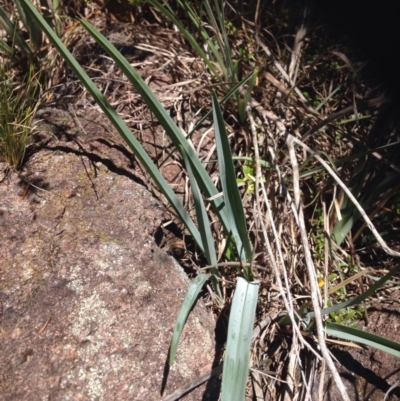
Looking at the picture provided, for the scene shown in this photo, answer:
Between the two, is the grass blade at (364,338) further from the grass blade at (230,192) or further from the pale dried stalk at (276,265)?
the grass blade at (230,192)

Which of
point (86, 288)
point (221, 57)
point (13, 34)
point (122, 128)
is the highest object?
point (13, 34)

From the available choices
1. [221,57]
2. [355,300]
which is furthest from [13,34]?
[355,300]

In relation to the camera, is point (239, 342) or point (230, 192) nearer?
point (239, 342)

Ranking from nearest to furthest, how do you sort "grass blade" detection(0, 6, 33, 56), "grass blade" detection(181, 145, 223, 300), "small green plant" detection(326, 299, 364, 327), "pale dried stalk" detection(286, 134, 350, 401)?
1. "pale dried stalk" detection(286, 134, 350, 401)
2. "grass blade" detection(181, 145, 223, 300)
3. "small green plant" detection(326, 299, 364, 327)
4. "grass blade" detection(0, 6, 33, 56)

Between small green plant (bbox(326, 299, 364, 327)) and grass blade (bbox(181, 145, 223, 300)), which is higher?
grass blade (bbox(181, 145, 223, 300))

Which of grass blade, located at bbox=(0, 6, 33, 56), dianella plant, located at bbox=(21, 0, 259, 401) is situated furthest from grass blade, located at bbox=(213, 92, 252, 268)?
grass blade, located at bbox=(0, 6, 33, 56)

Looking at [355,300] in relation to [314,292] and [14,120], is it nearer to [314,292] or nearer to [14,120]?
[314,292]

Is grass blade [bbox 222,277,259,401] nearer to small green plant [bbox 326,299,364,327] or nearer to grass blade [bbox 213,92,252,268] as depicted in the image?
grass blade [bbox 213,92,252,268]

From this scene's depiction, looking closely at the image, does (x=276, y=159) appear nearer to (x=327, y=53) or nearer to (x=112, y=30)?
(x=327, y=53)
